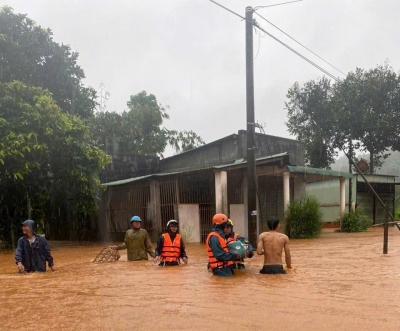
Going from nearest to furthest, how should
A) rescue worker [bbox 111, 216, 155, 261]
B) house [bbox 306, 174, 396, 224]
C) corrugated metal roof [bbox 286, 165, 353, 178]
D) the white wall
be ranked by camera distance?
rescue worker [bbox 111, 216, 155, 261]
the white wall
corrugated metal roof [bbox 286, 165, 353, 178]
house [bbox 306, 174, 396, 224]

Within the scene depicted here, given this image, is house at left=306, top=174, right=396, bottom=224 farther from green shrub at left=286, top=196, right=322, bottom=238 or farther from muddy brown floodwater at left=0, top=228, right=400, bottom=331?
muddy brown floodwater at left=0, top=228, right=400, bottom=331

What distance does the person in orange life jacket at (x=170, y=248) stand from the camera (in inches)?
363

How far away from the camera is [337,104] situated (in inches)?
1161

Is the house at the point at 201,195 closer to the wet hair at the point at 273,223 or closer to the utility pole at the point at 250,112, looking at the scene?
the utility pole at the point at 250,112

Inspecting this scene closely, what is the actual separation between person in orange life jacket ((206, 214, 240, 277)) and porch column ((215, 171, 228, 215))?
7.10m

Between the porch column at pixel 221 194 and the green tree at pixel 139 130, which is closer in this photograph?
the porch column at pixel 221 194

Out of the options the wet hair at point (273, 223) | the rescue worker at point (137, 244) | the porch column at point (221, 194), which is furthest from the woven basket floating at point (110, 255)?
the porch column at point (221, 194)

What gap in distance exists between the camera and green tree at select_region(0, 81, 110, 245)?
13672 millimetres

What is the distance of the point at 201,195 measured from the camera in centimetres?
1734

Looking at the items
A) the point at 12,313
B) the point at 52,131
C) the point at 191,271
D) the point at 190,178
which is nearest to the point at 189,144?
the point at 190,178

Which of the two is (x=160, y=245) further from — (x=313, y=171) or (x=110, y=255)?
(x=313, y=171)

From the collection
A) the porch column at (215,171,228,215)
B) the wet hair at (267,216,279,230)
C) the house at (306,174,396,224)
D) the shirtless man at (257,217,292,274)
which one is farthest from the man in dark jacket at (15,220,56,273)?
the house at (306,174,396,224)

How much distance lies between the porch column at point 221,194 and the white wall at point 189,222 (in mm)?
1695

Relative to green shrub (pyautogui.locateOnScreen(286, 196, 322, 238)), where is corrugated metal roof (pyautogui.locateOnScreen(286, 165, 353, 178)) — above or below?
above
